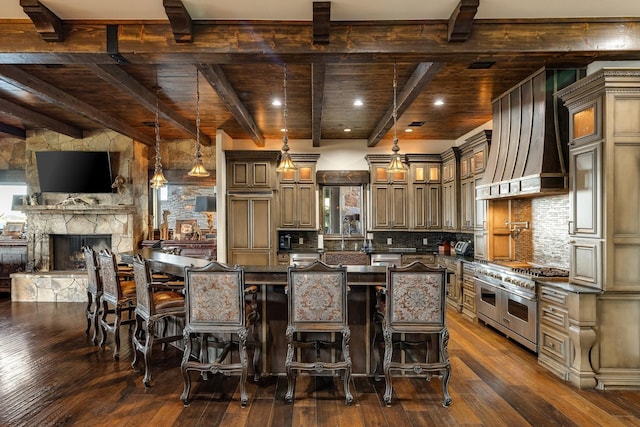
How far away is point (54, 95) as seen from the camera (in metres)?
4.58

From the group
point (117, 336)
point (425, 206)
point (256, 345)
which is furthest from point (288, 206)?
point (256, 345)

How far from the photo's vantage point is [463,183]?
6434 millimetres

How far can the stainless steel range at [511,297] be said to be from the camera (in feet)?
12.9

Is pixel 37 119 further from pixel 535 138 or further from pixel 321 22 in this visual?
pixel 535 138

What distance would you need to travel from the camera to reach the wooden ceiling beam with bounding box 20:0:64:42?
2.84 meters

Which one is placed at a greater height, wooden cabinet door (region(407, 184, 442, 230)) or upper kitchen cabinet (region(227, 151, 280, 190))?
upper kitchen cabinet (region(227, 151, 280, 190))

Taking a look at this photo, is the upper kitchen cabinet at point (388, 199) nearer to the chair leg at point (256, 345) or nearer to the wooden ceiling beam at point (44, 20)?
the chair leg at point (256, 345)

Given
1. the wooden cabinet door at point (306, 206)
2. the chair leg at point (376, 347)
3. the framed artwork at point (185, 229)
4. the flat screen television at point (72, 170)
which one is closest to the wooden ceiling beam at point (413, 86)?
the wooden cabinet door at point (306, 206)

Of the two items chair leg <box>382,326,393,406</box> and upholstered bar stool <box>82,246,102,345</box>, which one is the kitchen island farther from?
upholstered bar stool <box>82,246,102,345</box>

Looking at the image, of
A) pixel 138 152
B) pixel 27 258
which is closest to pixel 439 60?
pixel 138 152

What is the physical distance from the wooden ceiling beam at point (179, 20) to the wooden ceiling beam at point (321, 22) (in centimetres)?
99

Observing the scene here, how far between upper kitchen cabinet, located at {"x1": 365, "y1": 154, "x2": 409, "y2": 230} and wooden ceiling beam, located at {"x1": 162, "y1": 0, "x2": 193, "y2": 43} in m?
4.74

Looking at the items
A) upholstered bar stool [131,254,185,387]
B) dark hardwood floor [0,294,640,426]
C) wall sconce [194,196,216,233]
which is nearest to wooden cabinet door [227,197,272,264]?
wall sconce [194,196,216,233]

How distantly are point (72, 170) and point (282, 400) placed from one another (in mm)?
6324
